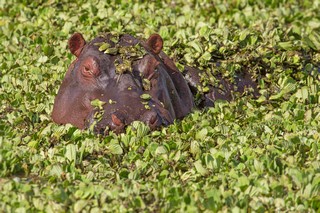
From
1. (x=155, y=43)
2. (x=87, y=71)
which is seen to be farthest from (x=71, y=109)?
(x=155, y=43)

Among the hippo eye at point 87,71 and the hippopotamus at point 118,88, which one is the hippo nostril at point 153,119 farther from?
the hippo eye at point 87,71

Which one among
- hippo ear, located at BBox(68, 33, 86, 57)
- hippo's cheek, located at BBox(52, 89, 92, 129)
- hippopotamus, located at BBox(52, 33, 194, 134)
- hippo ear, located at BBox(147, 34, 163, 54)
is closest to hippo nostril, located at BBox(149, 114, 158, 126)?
hippopotamus, located at BBox(52, 33, 194, 134)

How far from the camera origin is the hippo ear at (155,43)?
8.34 metres

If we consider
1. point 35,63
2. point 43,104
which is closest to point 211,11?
point 35,63

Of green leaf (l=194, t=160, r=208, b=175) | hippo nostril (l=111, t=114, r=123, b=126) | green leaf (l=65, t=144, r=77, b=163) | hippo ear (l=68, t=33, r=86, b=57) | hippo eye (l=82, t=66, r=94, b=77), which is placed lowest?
green leaf (l=194, t=160, r=208, b=175)

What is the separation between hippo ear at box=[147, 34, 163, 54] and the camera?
27.4 feet

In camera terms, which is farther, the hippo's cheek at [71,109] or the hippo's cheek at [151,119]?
the hippo's cheek at [71,109]

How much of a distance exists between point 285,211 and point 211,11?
5061 mm

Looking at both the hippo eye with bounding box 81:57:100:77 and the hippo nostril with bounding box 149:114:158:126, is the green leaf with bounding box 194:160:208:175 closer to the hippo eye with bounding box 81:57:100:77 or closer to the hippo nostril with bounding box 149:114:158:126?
the hippo nostril with bounding box 149:114:158:126

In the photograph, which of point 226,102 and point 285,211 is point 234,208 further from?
point 226,102

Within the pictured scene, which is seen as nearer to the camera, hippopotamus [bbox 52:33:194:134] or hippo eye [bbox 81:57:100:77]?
hippopotamus [bbox 52:33:194:134]

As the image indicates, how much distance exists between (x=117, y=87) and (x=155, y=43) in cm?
67

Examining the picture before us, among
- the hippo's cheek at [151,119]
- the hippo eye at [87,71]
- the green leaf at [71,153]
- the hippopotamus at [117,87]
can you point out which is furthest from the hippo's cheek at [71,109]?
the green leaf at [71,153]

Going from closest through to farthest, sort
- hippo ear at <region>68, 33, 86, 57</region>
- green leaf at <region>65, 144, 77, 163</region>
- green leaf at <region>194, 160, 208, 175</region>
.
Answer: green leaf at <region>194, 160, 208, 175</region> < green leaf at <region>65, 144, 77, 163</region> < hippo ear at <region>68, 33, 86, 57</region>
